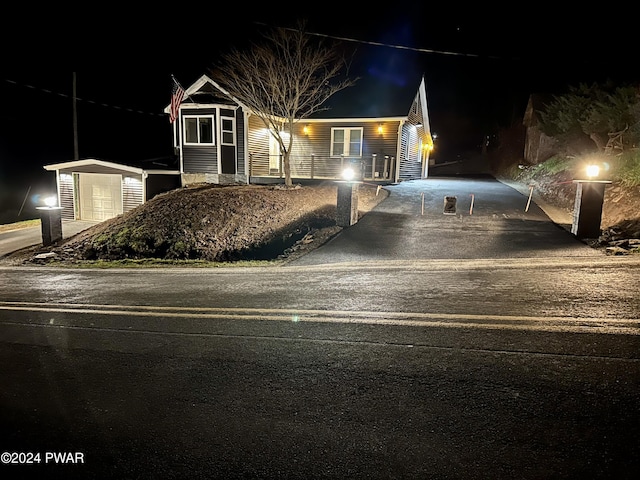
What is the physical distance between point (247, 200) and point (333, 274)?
355 inches

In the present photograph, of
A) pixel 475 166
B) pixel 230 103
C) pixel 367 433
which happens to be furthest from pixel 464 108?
Answer: pixel 367 433

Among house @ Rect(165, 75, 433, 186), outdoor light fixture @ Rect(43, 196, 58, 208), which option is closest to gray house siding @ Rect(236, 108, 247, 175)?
house @ Rect(165, 75, 433, 186)

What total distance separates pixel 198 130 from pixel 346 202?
1263 centimetres

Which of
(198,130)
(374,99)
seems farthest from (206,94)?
(374,99)

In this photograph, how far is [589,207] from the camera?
34.3ft

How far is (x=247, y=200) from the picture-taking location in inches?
656

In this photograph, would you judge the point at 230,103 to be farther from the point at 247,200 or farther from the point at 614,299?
the point at 614,299

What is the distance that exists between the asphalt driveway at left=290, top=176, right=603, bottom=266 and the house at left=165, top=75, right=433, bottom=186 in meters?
6.78

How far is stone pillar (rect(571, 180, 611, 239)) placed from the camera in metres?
10.4

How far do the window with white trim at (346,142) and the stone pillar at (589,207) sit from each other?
555 inches

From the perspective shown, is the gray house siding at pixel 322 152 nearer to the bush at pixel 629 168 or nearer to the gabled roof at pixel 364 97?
the gabled roof at pixel 364 97

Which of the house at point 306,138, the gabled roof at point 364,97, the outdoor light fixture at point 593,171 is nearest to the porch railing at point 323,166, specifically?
the house at point 306,138

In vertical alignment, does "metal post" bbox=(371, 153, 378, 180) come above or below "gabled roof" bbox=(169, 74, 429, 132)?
below

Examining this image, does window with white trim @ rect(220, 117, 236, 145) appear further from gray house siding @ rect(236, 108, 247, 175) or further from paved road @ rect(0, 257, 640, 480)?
paved road @ rect(0, 257, 640, 480)
